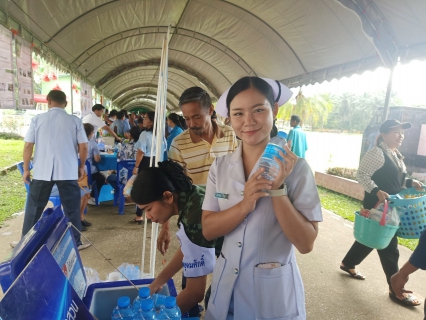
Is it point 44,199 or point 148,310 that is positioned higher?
point 148,310

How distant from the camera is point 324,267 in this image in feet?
12.7

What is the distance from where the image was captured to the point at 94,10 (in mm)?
4867

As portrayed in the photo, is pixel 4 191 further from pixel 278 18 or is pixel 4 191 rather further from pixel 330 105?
pixel 330 105

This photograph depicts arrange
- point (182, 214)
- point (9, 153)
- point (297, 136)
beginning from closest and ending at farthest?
point (182, 214) → point (297, 136) → point (9, 153)

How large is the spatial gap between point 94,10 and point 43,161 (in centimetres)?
281

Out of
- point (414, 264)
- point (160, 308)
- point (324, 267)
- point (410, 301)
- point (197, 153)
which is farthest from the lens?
point (324, 267)

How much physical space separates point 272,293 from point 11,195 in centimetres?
704

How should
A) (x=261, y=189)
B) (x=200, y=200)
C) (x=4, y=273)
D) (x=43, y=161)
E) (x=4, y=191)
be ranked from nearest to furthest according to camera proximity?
1. (x=4, y=273)
2. (x=261, y=189)
3. (x=200, y=200)
4. (x=43, y=161)
5. (x=4, y=191)

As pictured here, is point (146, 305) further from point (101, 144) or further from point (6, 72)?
point (101, 144)

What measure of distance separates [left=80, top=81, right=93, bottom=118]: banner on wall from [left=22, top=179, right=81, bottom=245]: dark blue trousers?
420 centimetres

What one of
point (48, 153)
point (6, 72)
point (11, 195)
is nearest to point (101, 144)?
point (11, 195)

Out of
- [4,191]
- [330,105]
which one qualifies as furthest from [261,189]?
[330,105]

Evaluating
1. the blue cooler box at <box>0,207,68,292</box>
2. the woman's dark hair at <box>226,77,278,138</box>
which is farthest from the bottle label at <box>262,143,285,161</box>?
the blue cooler box at <box>0,207,68,292</box>

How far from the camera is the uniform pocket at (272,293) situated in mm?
1104
